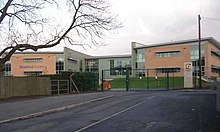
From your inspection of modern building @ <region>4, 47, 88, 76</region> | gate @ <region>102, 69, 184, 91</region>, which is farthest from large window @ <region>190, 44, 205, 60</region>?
modern building @ <region>4, 47, 88, 76</region>

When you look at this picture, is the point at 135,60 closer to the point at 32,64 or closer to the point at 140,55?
the point at 140,55

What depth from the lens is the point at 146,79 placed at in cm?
5997

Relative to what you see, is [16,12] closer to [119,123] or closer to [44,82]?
[44,82]

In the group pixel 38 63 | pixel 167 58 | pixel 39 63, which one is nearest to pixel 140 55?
pixel 167 58

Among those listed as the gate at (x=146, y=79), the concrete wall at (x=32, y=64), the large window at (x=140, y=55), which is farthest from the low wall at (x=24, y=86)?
the concrete wall at (x=32, y=64)

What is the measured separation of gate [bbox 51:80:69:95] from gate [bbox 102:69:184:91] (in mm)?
8246

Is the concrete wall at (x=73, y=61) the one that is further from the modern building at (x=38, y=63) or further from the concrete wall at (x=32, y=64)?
the concrete wall at (x=32, y=64)

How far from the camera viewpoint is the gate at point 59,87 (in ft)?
109

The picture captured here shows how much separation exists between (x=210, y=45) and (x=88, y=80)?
161ft

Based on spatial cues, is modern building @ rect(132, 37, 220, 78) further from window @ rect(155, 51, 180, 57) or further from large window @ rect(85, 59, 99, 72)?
large window @ rect(85, 59, 99, 72)

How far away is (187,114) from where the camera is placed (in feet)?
46.3

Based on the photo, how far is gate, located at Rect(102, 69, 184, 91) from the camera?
146 ft

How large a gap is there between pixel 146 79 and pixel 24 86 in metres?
33.3

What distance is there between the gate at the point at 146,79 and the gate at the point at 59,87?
8246 millimetres
